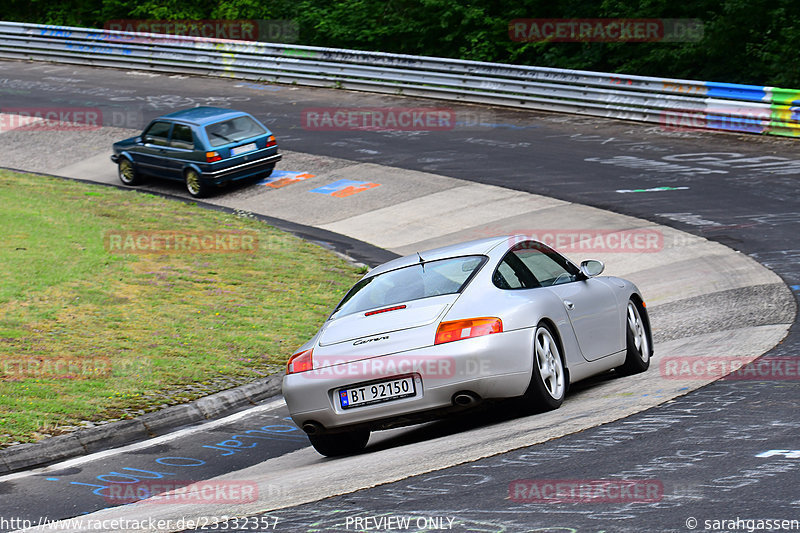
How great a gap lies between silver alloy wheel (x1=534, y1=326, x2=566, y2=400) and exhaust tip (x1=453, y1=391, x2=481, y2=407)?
0.54 metres

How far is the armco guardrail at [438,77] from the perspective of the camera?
22.8 meters

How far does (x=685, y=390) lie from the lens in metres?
7.55

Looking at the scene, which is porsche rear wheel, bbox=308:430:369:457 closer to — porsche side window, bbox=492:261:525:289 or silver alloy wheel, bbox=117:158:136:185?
porsche side window, bbox=492:261:525:289

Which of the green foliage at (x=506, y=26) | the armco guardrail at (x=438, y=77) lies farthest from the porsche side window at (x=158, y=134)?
the green foliage at (x=506, y=26)

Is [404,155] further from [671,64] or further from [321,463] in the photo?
[321,463]

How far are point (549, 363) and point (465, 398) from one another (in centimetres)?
84

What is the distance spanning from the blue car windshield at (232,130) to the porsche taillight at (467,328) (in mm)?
15214

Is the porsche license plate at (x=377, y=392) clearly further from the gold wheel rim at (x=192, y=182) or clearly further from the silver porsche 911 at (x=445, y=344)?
the gold wheel rim at (x=192, y=182)

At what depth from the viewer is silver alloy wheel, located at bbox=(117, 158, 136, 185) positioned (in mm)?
23094

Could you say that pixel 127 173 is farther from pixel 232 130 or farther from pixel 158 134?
pixel 232 130

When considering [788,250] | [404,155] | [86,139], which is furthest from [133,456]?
[86,139]

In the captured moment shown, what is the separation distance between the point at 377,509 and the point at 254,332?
6.81 metres

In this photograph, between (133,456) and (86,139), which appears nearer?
(133,456)

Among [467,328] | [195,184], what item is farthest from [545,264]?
[195,184]
